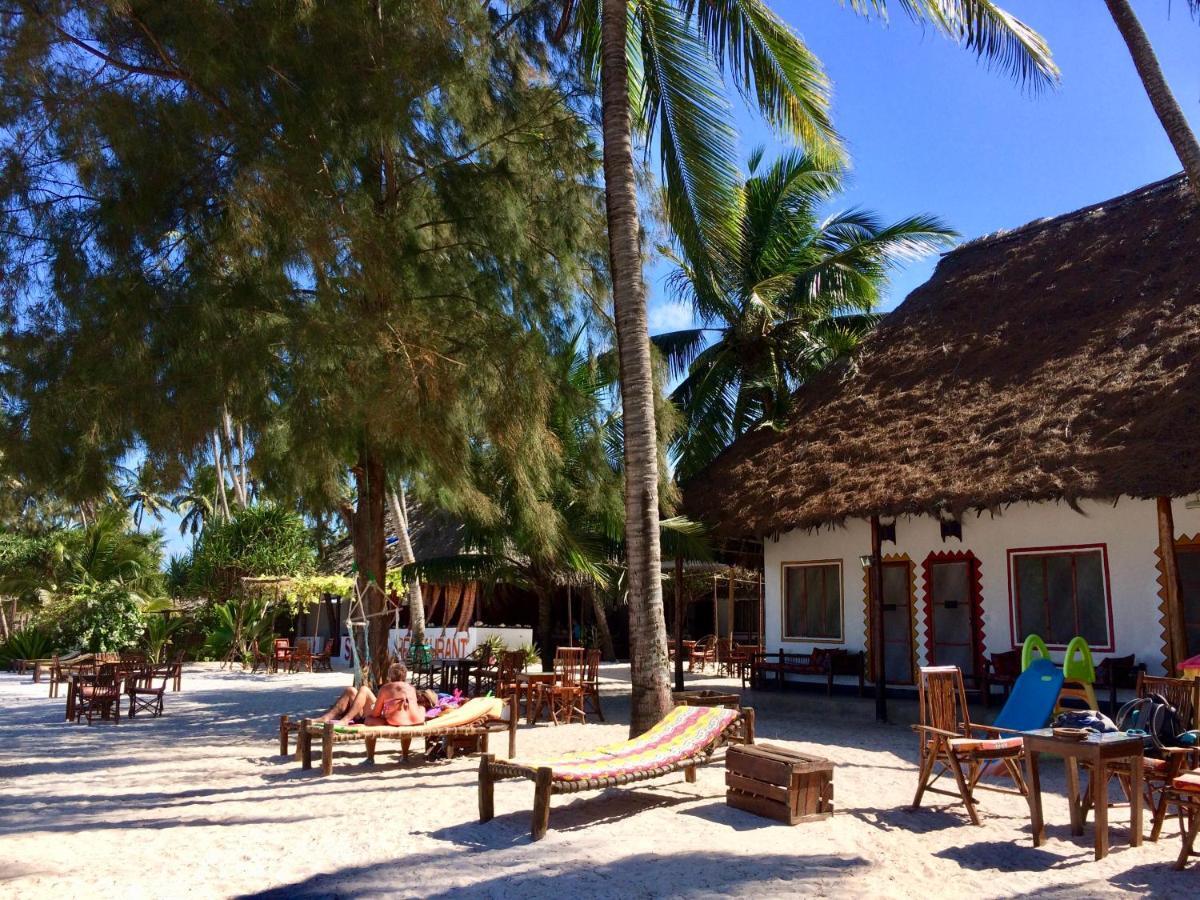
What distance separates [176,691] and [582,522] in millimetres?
7835

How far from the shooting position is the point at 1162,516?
30.5 ft

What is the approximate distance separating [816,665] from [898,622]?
1316 millimetres

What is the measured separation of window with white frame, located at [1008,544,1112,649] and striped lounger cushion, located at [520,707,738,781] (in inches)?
238

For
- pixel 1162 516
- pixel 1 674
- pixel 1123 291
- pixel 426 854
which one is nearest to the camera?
pixel 426 854

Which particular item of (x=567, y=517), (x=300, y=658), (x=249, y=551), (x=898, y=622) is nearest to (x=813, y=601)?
(x=898, y=622)

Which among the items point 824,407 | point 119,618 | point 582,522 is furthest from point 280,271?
point 119,618

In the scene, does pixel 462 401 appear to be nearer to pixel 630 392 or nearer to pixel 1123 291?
pixel 630 392

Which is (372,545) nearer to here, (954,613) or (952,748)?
(952,748)

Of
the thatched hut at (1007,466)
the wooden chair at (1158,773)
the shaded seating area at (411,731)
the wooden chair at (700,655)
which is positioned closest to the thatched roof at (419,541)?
the wooden chair at (700,655)

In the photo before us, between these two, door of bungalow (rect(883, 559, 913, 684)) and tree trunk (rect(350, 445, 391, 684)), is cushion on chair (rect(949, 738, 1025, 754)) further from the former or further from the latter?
door of bungalow (rect(883, 559, 913, 684))

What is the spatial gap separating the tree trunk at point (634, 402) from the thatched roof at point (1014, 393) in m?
4.33

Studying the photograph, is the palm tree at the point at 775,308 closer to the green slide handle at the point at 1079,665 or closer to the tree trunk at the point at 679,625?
the tree trunk at the point at 679,625

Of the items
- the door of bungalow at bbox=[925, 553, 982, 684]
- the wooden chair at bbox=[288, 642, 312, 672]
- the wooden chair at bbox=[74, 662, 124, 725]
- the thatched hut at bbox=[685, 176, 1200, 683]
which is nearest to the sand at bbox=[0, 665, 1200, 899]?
the wooden chair at bbox=[74, 662, 124, 725]

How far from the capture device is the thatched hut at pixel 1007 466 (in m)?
10.4
